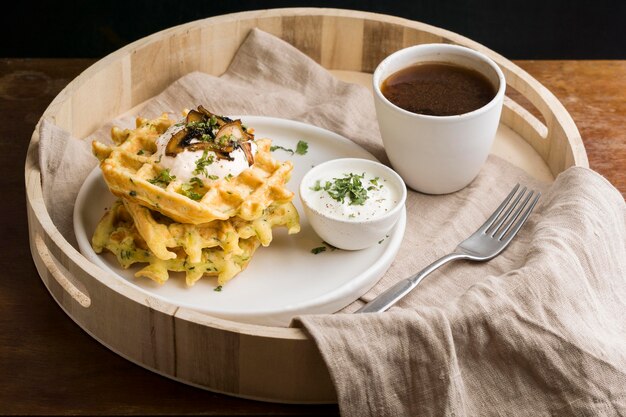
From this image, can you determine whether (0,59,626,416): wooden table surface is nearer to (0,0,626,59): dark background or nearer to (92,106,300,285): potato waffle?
(92,106,300,285): potato waffle

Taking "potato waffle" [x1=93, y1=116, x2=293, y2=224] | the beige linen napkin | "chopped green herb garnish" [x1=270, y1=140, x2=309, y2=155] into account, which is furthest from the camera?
"chopped green herb garnish" [x1=270, y1=140, x2=309, y2=155]

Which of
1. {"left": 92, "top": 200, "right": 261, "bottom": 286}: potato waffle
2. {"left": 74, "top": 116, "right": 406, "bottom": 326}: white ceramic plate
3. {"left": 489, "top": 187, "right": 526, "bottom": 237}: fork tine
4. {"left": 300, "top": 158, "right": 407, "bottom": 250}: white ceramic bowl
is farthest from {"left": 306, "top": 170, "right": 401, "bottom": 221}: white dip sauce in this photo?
{"left": 489, "top": 187, "right": 526, "bottom": 237}: fork tine

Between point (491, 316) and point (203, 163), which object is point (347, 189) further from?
point (491, 316)

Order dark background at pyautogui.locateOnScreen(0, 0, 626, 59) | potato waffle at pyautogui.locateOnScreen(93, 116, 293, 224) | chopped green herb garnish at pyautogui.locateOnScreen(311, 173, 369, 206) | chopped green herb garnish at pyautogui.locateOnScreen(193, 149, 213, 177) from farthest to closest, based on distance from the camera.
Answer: dark background at pyautogui.locateOnScreen(0, 0, 626, 59)
chopped green herb garnish at pyautogui.locateOnScreen(311, 173, 369, 206)
chopped green herb garnish at pyautogui.locateOnScreen(193, 149, 213, 177)
potato waffle at pyautogui.locateOnScreen(93, 116, 293, 224)

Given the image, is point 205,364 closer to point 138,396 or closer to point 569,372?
point 138,396

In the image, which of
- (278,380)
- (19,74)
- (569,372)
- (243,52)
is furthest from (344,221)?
(19,74)

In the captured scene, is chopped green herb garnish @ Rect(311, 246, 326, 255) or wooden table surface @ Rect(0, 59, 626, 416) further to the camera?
chopped green herb garnish @ Rect(311, 246, 326, 255)
